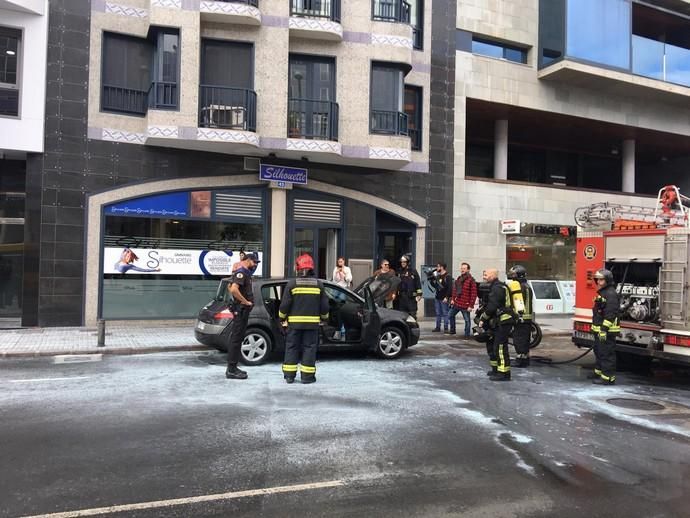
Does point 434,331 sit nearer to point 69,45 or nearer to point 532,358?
point 532,358

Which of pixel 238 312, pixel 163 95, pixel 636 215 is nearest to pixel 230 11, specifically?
pixel 163 95

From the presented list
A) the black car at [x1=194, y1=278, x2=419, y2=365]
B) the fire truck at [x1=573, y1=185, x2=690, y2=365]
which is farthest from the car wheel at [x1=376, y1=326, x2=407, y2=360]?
the fire truck at [x1=573, y1=185, x2=690, y2=365]

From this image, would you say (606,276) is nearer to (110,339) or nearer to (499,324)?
(499,324)

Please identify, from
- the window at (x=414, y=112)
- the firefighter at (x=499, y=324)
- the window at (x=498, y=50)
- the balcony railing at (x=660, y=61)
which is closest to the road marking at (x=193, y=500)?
the firefighter at (x=499, y=324)

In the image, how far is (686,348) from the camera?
25.5 feet

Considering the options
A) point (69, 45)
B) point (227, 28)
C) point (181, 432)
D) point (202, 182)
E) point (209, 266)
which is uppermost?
point (227, 28)

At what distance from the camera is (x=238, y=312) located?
8109 millimetres

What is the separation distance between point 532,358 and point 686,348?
→ 290 cm

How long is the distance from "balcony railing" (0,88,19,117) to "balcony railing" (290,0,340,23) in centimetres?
695

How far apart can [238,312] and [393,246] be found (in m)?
9.81

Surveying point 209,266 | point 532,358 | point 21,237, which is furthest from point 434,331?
point 21,237

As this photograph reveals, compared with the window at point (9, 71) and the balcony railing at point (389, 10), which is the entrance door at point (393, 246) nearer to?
the balcony railing at point (389, 10)

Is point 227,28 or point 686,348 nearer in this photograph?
point 686,348

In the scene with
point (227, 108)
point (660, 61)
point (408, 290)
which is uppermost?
point (660, 61)
